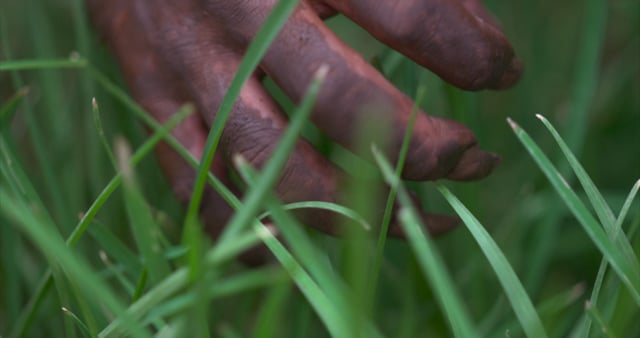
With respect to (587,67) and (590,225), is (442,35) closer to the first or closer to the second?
(590,225)

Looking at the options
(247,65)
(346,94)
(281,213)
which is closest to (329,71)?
(346,94)

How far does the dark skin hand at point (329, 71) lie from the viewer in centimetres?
67

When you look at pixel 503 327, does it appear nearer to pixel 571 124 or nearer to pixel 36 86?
pixel 571 124

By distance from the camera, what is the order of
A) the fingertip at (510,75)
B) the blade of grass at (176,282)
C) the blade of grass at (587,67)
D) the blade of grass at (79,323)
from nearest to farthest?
1. the blade of grass at (176,282)
2. the blade of grass at (79,323)
3. the fingertip at (510,75)
4. the blade of grass at (587,67)

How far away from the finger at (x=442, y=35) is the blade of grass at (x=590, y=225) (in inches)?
5.4

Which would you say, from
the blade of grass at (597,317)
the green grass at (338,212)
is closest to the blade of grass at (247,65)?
the green grass at (338,212)

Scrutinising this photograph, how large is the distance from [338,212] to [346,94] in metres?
0.12

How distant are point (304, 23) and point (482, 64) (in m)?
0.14

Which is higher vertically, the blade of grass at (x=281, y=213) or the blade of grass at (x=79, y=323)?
the blade of grass at (x=281, y=213)

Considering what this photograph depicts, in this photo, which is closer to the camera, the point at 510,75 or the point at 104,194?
the point at 104,194

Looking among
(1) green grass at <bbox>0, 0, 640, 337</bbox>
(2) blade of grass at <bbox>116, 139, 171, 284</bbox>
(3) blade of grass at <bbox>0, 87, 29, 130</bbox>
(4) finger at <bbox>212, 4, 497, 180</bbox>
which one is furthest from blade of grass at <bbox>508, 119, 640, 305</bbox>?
(3) blade of grass at <bbox>0, 87, 29, 130</bbox>

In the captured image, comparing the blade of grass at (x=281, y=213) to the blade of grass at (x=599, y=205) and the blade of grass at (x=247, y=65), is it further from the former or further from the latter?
the blade of grass at (x=599, y=205)

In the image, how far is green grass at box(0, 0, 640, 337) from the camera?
456 mm

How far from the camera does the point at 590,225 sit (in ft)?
1.76
